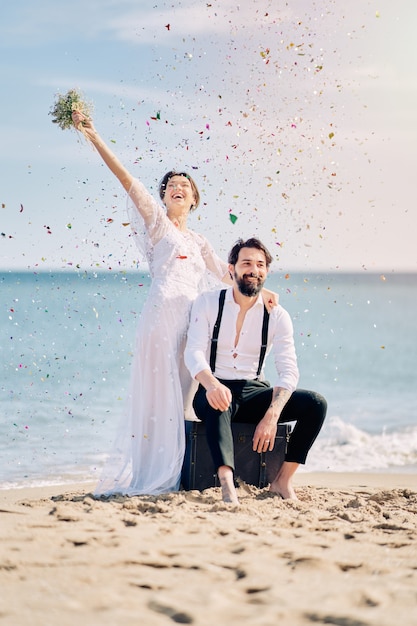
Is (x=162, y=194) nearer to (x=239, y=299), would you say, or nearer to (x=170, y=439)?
(x=239, y=299)

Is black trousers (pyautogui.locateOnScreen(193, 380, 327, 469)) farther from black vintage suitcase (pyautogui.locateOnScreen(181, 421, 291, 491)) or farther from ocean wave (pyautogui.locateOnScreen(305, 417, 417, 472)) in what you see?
ocean wave (pyautogui.locateOnScreen(305, 417, 417, 472))

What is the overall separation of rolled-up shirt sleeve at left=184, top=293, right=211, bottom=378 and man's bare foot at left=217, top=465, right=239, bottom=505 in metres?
0.52

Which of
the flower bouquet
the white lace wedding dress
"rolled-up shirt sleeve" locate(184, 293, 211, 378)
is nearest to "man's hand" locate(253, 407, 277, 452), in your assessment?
"rolled-up shirt sleeve" locate(184, 293, 211, 378)

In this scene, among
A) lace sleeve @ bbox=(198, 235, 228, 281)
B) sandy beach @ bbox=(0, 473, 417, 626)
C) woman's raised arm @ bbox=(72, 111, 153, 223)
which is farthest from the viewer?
lace sleeve @ bbox=(198, 235, 228, 281)

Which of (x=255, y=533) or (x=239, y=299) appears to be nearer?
(x=255, y=533)

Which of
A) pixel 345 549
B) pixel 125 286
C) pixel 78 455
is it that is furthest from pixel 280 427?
pixel 125 286

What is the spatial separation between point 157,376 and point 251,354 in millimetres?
560

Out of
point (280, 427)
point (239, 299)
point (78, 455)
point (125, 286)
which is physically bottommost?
point (78, 455)

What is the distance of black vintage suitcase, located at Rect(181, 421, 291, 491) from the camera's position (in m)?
4.60

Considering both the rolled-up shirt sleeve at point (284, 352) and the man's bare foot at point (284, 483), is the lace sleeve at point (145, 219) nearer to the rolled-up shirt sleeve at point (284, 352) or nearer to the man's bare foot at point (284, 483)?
the rolled-up shirt sleeve at point (284, 352)

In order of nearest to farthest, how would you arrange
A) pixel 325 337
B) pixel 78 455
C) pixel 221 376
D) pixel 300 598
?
pixel 300 598 → pixel 221 376 → pixel 78 455 → pixel 325 337

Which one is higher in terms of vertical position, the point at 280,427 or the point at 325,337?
the point at 325,337

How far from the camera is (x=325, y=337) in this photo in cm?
2566

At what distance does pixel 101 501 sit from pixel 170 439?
62 centimetres
